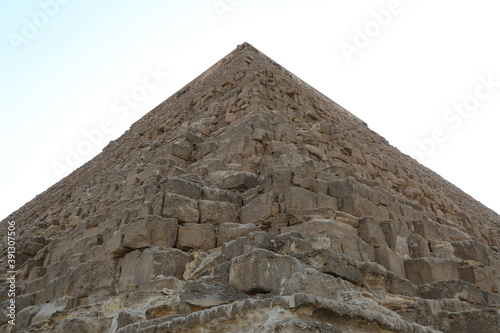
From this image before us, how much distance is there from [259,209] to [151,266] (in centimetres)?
127

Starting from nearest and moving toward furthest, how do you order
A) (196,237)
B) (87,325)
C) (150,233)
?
(87,325)
(150,233)
(196,237)

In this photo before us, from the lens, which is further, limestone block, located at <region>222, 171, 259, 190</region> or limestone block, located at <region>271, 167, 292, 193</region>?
limestone block, located at <region>222, 171, 259, 190</region>

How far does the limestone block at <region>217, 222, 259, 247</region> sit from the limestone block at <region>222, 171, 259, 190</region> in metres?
0.83

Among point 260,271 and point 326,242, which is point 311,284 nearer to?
point 260,271

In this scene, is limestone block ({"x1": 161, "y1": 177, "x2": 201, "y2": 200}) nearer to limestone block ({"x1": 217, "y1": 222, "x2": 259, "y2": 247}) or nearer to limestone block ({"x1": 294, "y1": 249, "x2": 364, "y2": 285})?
limestone block ({"x1": 217, "y1": 222, "x2": 259, "y2": 247})

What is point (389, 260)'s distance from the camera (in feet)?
14.9

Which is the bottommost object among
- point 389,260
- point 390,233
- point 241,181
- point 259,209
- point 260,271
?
point 260,271

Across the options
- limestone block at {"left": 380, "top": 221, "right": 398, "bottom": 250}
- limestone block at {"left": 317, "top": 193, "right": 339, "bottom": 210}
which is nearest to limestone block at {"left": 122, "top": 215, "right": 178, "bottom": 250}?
limestone block at {"left": 317, "top": 193, "right": 339, "bottom": 210}

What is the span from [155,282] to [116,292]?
0.57 meters

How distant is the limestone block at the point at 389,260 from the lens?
14.8 ft

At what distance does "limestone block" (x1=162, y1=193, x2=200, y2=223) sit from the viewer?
15.7 ft

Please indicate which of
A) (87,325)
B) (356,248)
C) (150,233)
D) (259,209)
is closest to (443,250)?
(356,248)

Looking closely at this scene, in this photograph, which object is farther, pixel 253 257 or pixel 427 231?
pixel 427 231

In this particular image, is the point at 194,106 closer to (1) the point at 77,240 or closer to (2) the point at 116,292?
(1) the point at 77,240
